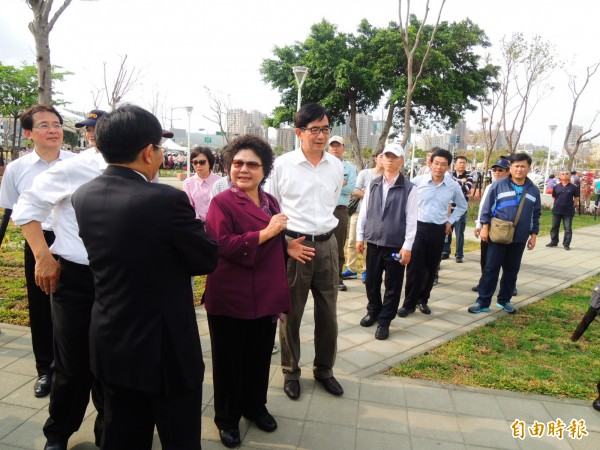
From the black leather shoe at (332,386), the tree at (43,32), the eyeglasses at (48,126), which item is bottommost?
the black leather shoe at (332,386)

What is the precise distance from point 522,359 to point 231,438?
266 centimetres

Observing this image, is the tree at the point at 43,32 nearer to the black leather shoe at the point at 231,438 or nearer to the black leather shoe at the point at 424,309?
the black leather shoe at the point at 231,438

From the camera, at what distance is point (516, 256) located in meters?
4.79

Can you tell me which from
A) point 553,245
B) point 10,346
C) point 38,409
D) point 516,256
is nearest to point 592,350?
point 516,256

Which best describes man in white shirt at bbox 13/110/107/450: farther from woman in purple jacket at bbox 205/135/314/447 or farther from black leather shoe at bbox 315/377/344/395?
black leather shoe at bbox 315/377/344/395

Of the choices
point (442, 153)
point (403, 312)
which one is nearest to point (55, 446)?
point (403, 312)

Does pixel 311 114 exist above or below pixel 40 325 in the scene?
above

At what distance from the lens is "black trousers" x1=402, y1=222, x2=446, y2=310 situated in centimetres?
462

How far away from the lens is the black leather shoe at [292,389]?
2.83 meters

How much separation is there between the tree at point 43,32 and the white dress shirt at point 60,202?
3147 mm

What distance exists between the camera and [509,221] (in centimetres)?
464

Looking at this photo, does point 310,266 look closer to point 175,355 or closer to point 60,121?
point 175,355

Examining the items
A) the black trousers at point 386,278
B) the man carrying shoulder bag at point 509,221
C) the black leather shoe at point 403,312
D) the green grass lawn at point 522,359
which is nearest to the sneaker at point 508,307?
the man carrying shoulder bag at point 509,221

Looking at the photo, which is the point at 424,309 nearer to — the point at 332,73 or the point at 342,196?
the point at 342,196
